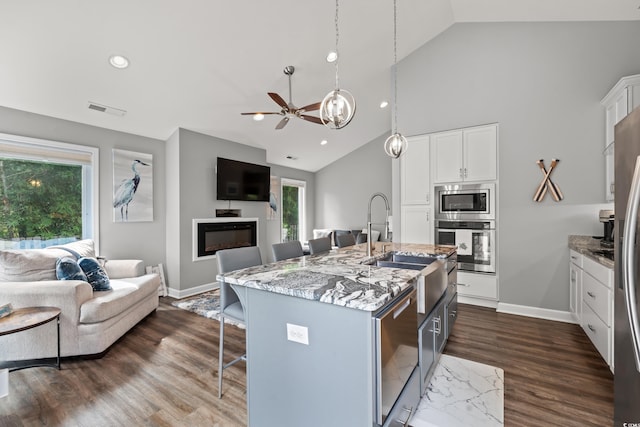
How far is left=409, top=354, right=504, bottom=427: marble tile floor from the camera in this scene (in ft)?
5.82

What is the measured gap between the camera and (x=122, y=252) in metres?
4.08

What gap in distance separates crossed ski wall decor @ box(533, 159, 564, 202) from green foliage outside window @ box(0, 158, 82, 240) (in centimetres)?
586

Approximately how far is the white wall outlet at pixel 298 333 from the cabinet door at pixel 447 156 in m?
3.39

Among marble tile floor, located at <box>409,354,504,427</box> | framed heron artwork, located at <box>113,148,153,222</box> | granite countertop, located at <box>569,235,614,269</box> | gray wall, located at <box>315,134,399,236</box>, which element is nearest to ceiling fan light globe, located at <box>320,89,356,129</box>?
marble tile floor, located at <box>409,354,504,427</box>

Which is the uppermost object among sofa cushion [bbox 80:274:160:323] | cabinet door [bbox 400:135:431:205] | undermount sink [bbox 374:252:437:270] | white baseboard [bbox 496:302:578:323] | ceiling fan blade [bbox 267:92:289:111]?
ceiling fan blade [bbox 267:92:289:111]

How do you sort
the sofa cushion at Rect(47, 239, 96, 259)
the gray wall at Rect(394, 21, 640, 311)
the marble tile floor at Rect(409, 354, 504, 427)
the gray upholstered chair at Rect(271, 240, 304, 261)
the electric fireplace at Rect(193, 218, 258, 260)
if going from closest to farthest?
the marble tile floor at Rect(409, 354, 504, 427) → the gray upholstered chair at Rect(271, 240, 304, 261) → the sofa cushion at Rect(47, 239, 96, 259) → the gray wall at Rect(394, 21, 640, 311) → the electric fireplace at Rect(193, 218, 258, 260)

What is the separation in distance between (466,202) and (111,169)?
4.93m

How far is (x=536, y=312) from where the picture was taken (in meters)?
3.49

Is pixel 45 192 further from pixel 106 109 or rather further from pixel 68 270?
pixel 68 270

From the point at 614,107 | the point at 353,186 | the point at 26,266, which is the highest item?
the point at 614,107

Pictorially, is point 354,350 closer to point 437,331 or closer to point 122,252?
point 437,331

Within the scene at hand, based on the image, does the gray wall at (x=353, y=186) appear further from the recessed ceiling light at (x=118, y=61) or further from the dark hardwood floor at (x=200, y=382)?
the recessed ceiling light at (x=118, y=61)

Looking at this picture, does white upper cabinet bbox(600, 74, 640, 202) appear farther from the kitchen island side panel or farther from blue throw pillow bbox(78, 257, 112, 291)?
blue throw pillow bbox(78, 257, 112, 291)

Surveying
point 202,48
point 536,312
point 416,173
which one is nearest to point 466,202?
point 416,173
